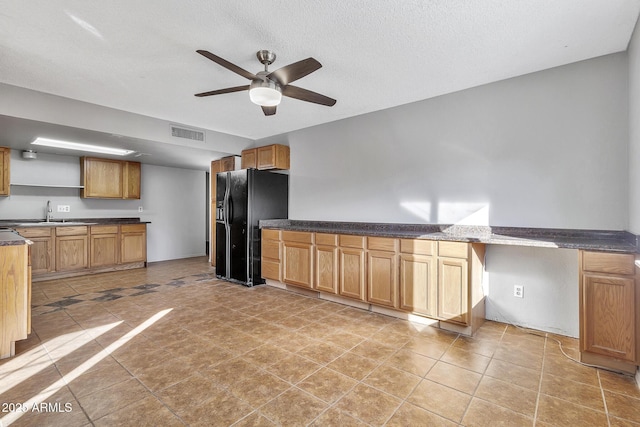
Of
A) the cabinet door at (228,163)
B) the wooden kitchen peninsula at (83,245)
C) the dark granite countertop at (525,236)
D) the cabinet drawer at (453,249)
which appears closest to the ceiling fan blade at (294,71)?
the dark granite countertop at (525,236)

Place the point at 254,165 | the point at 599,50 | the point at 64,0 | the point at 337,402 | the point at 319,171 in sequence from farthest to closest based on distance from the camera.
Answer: the point at 254,165, the point at 319,171, the point at 599,50, the point at 64,0, the point at 337,402

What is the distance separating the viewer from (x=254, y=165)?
530cm

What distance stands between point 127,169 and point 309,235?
4383 millimetres

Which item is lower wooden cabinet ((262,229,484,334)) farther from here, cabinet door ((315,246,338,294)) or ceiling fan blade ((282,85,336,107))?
ceiling fan blade ((282,85,336,107))

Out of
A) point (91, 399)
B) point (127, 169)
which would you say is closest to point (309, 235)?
point (91, 399)

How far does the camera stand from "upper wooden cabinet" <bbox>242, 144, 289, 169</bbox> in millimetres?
4992

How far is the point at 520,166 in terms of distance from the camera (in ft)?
9.67

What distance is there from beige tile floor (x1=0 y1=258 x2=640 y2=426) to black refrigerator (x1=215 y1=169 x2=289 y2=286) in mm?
1289

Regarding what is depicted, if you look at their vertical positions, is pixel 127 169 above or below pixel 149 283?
above

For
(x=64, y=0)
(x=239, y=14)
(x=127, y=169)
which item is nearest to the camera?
(x=64, y=0)

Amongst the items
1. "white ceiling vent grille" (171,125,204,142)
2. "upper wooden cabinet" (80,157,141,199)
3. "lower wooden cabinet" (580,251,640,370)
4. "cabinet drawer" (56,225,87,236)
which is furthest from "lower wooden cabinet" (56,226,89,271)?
"lower wooden cabinet" (580,251,640,370)

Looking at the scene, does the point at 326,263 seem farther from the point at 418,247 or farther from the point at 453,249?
the point at 453,249

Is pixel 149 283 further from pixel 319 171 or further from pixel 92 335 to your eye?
pixel 319 171

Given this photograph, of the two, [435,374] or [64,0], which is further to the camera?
[435,374]
